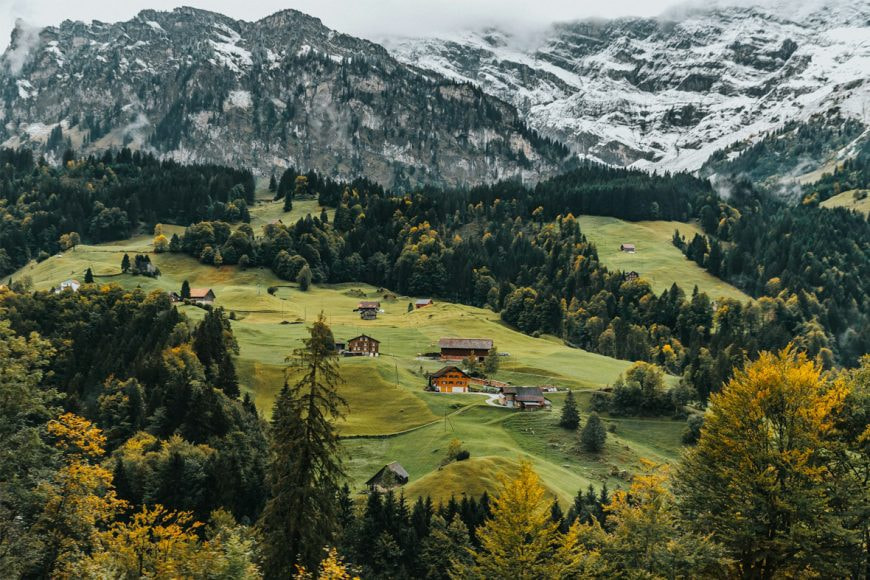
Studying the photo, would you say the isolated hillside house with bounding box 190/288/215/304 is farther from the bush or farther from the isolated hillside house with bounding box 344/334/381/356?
the bush

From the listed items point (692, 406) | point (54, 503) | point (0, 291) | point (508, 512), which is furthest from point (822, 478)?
point (0, 291)

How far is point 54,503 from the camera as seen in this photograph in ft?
103

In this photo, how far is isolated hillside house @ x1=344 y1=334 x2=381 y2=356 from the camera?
12862 centimetres

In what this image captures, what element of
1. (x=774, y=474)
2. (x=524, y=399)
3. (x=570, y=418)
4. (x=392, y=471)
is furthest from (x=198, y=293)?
(x=774, y=474)

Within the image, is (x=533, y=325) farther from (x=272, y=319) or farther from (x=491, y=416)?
(x=491, y=416)

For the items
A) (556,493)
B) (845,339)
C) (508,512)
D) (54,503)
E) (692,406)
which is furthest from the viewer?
(845,339)

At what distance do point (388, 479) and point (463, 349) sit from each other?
5651 cm

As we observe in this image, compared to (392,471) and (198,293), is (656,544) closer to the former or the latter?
(392,471)

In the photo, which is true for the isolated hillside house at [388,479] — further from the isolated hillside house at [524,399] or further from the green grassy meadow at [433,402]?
the isolated hillside house at [524,399]

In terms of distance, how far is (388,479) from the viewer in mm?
78688

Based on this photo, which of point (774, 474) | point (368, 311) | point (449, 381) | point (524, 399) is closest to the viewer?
point (774, 474)

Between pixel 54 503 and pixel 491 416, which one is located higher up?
pixel 54 503

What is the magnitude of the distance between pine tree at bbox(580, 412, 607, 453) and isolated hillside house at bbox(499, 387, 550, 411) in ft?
37.7

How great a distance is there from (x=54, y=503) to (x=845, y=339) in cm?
20663
